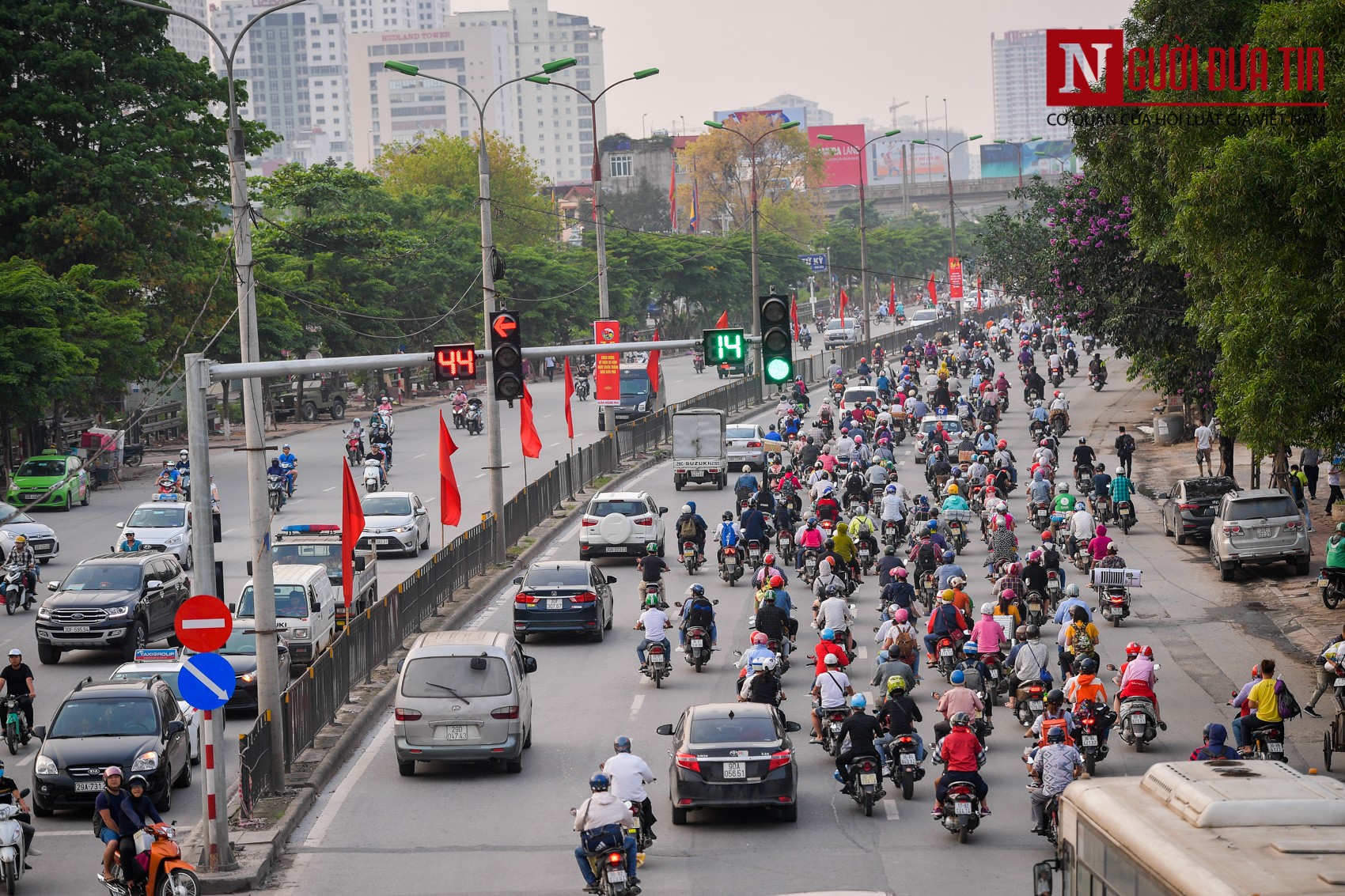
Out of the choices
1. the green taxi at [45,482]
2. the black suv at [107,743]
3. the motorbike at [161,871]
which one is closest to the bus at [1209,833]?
the motorbike at [161,871]

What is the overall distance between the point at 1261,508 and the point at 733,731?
17246 mm

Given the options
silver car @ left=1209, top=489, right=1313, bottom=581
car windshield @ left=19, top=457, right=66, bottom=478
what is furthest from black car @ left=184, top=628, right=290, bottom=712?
car windshield @ left=19, top=457, right=66, bottom=478

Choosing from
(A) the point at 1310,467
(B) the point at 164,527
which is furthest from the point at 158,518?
(A) the point at 1310,467

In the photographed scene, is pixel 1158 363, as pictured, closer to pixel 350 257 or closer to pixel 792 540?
pixel 792 540

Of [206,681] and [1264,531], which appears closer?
[206,681]

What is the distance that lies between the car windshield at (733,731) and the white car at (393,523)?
20544mm

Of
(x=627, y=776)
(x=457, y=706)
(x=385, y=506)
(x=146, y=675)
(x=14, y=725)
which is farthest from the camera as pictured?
(x=385, y=506)

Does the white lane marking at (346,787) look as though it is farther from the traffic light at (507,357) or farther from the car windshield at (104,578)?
the car windshield at (104,578)

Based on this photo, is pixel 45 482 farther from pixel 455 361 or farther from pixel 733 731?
pixel 733 731

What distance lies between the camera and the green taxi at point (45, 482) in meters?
45.8

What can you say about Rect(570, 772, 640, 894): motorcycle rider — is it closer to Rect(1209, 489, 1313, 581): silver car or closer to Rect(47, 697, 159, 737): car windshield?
Rect(47, 697, 159, 737): car windshield

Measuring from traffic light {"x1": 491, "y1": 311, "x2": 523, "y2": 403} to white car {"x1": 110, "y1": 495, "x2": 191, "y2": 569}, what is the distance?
59.3 feet

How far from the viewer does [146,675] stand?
2162cm

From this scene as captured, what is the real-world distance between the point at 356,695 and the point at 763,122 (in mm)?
131711
